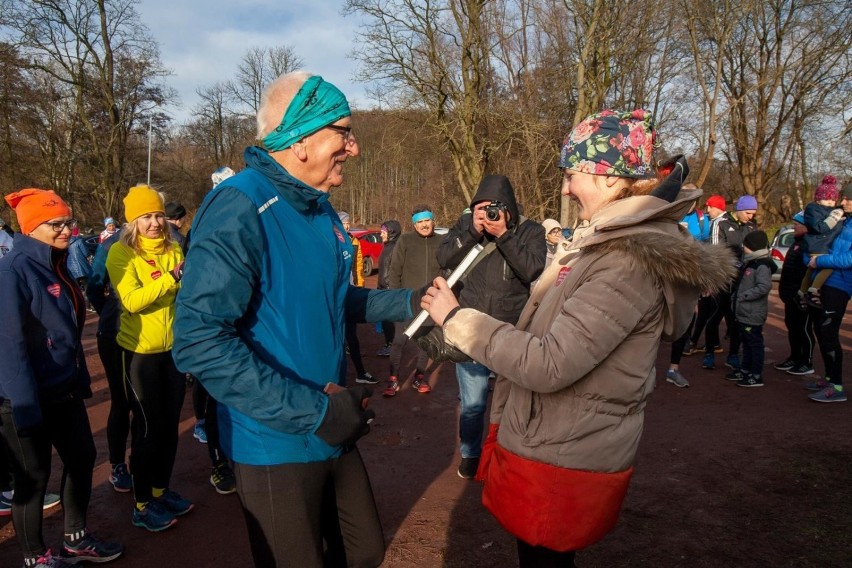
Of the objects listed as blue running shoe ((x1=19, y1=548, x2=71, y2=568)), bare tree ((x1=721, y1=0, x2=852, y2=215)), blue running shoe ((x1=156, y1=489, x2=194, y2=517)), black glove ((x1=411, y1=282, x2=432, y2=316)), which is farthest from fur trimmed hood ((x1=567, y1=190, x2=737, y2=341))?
bare tree ((x1=721, y1=0, x2=852, y2=215))

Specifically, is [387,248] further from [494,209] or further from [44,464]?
[44,464]

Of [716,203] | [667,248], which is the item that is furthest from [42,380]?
[716,203]

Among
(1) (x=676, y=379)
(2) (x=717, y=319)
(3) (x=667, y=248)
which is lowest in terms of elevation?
(1) (x=676, y=379)

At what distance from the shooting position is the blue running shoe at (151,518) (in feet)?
11.1

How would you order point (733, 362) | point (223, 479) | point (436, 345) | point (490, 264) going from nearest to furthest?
point (436, 345)
point (223, 479)
point (490, 264)
point (733, 362)

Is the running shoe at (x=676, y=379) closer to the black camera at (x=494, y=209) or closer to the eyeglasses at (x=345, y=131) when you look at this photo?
the black camera at (x=494, y=209)

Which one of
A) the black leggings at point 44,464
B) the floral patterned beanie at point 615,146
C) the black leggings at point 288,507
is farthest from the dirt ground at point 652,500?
the floral patterned beanie at point 615,146

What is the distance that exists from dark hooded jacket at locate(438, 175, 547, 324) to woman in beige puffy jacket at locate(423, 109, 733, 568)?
1689mm

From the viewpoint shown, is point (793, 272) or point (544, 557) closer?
point (544, 557)

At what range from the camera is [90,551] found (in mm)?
3033

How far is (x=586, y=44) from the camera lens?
649 inches

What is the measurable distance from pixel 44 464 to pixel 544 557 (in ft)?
8.28

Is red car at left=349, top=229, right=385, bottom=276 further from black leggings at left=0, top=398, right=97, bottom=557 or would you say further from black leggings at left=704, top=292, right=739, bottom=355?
black leggings at left=0, top=398, right=97, bottom=557

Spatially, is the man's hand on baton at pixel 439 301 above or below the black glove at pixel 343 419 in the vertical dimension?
above
